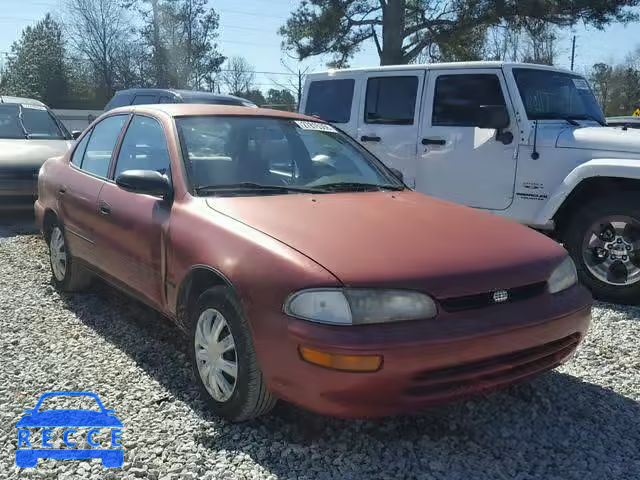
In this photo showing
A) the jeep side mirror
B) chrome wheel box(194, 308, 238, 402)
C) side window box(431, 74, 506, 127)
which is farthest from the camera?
side window box(431, 74, 506, 127)

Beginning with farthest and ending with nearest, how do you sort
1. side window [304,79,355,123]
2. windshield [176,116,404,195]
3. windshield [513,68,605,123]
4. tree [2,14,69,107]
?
1. tree [2,14,69,107]
2. side window [304,79,355,123]
3. windshield [513,68,605,123]
4. windshield [176,116,404,195]

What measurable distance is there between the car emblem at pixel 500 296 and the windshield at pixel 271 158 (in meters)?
1.35

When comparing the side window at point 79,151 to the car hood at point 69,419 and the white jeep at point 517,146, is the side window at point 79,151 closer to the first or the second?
the car hood at point 69,419

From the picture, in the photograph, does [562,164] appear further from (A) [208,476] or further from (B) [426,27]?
(B) [426,27]

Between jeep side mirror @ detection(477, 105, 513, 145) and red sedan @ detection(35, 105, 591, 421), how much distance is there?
1.73 m

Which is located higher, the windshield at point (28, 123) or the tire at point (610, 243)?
the windshield at point (28, 123)

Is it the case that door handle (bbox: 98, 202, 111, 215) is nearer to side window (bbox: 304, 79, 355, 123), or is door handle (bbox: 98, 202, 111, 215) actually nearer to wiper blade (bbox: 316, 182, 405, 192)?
wiper blade (bbox: 316, 182, 405, 192)

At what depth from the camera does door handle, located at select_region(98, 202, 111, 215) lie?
3.98m

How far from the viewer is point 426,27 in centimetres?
2258

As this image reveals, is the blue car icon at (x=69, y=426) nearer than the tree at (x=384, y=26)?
Yes

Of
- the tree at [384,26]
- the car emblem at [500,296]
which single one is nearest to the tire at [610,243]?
the car emblem at [500,296]

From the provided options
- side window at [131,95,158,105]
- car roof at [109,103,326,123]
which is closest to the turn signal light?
car roof at [109,103,326,123]

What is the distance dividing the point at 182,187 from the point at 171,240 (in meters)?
0.32

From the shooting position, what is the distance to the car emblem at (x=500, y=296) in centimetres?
272
